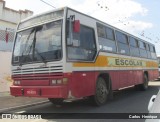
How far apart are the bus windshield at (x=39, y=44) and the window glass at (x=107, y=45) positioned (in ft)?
7.47

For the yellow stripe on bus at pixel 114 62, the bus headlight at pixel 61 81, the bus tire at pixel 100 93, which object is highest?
the yellow stripe on bus at pixel 114 62

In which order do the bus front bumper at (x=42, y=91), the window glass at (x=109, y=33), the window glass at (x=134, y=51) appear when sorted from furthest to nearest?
the window glass at (x=134, y=51)
the window glass at (x=109, y=33)
the bus front bumper at (x=42, y=91)

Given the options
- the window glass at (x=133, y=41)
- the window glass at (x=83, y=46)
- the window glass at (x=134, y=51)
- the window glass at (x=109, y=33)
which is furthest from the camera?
the window glass at (x=133, y=41)

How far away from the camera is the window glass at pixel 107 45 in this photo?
1020 cm

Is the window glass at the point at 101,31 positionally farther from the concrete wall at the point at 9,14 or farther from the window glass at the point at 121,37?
the concrete wall at the point at 9,14

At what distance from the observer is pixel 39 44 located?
861cm

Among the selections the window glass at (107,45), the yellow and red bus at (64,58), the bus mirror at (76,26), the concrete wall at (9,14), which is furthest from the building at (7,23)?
the bus mirror at (76,26)

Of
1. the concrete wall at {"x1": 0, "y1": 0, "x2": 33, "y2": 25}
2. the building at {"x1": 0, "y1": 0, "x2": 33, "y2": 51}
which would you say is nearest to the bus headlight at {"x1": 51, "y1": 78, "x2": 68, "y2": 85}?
the building at {"x1": 0, "y1": 0, "x2": 33, "y2": 51}

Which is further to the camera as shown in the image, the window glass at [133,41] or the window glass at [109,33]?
the window glass at [133,41]

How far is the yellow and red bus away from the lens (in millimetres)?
7988

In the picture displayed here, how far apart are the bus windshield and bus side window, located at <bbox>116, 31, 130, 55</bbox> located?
4329 mm

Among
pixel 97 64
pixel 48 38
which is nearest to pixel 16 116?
pixel 48 38

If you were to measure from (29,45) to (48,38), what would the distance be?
84 cm

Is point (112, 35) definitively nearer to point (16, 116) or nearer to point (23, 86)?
point (23, 86)
